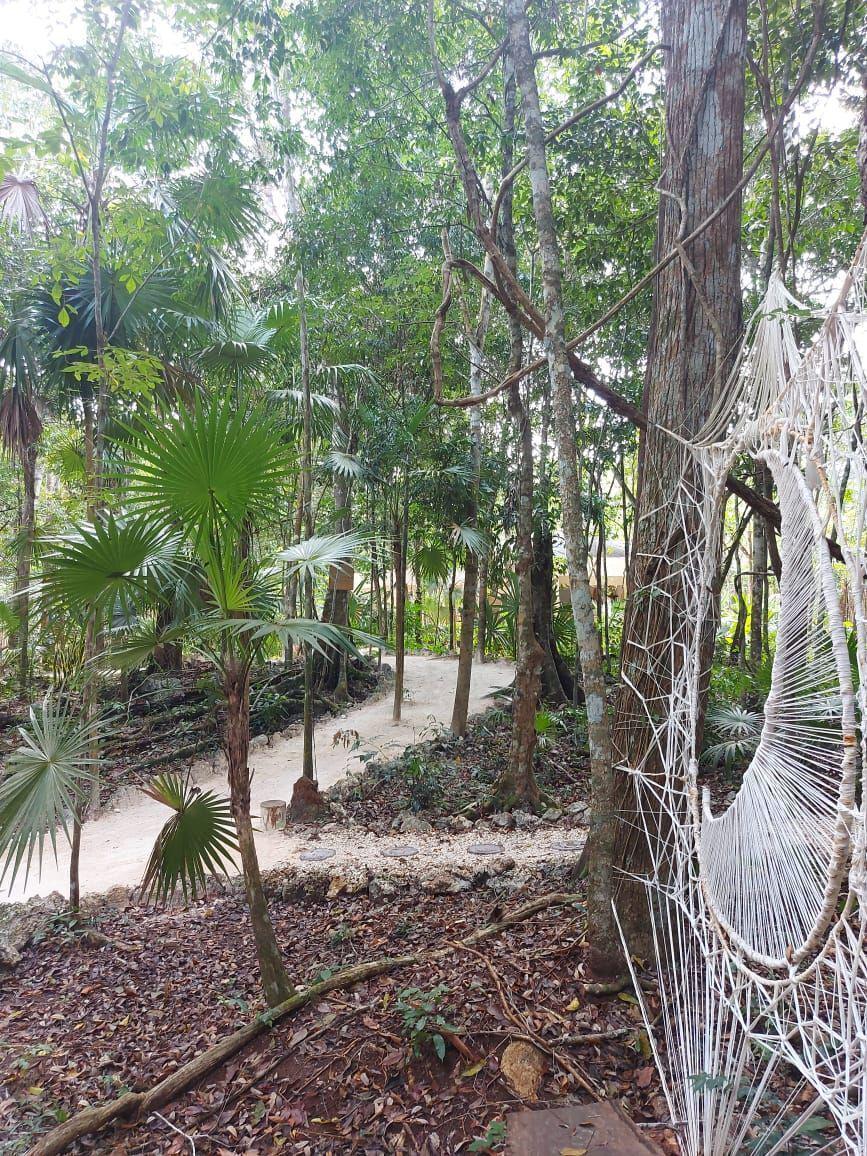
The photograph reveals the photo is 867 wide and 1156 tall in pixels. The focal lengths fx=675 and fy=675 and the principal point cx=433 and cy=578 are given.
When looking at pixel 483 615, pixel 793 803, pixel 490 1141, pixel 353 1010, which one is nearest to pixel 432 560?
pixel 483 615

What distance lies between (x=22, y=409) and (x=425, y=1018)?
6100 mm

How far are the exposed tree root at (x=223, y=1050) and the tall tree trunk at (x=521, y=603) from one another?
1798mm

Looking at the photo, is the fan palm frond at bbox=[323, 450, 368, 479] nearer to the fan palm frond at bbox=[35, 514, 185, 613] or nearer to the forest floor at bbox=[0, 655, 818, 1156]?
the forest floor at bbox=[0, 655, 818, 1156]

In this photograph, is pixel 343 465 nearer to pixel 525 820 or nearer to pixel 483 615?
pixel 525 820

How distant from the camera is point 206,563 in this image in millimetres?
2174

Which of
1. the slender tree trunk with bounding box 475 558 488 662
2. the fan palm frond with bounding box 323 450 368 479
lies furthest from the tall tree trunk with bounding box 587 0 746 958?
the slender tree trunk with bounding box 475 558 488 662

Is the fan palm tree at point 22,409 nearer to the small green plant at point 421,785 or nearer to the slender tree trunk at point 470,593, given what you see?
the small green plant at point 421,785

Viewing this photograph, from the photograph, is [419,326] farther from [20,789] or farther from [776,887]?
[776,887]

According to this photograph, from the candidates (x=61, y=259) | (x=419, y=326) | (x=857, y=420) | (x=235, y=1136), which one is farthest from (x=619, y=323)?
(x=235, y=1136)

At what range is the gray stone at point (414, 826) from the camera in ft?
14.9

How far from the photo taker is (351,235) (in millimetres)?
5387

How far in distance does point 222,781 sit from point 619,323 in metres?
4.98

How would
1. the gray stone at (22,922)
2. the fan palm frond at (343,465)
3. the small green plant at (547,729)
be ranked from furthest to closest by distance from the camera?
the fan palm frond at (343,465) < the small green plant at (547,729) < the gray stone at (22,922)

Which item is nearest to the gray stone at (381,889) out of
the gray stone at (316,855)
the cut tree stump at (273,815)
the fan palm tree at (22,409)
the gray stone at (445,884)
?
the gray stone at (445,884)
